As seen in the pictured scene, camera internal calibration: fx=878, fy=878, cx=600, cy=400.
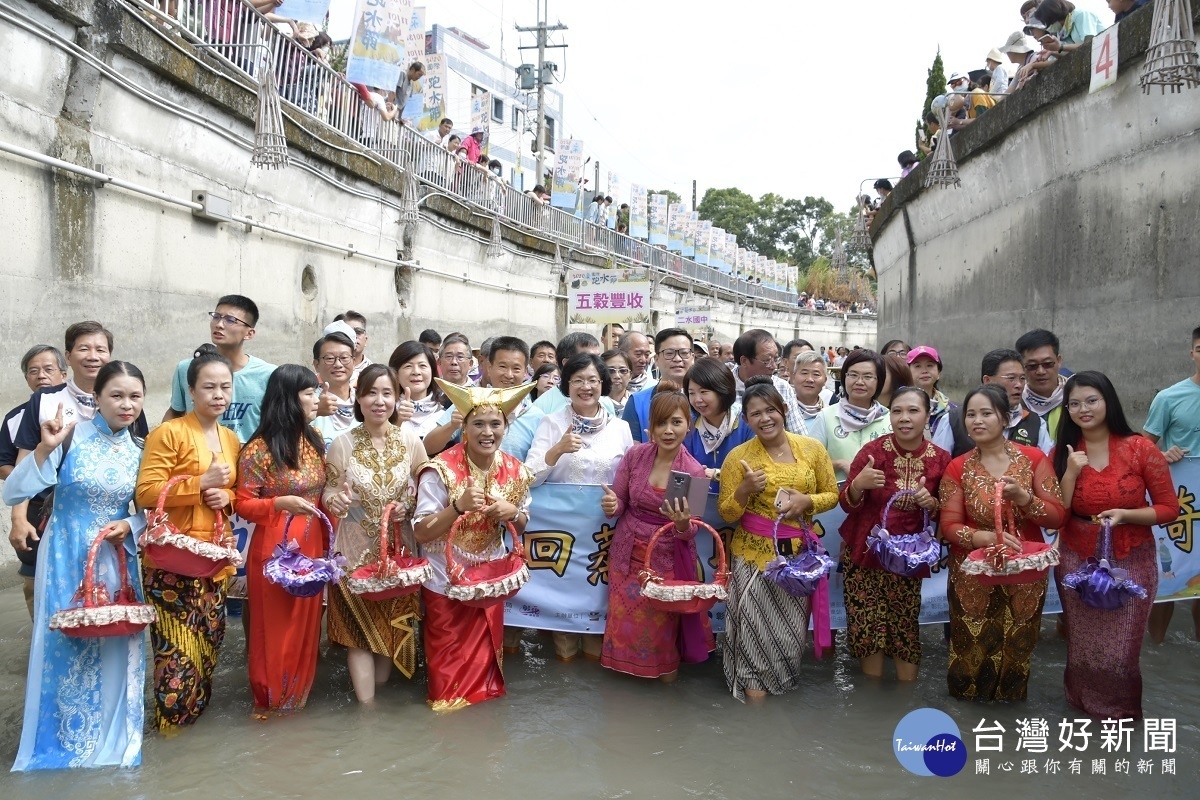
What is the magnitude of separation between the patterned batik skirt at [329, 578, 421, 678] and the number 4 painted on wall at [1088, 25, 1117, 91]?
6660 mm

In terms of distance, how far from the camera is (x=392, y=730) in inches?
156

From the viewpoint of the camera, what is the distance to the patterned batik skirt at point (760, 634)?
14.3 ft

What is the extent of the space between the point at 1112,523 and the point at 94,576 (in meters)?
4.23

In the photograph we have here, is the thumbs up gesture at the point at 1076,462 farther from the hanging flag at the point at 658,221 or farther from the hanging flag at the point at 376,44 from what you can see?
the hanging flag at the point at 658,221

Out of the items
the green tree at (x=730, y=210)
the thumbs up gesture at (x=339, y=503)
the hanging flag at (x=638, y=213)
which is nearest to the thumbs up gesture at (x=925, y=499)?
the thumbs up gesture at (x=339, y=503)

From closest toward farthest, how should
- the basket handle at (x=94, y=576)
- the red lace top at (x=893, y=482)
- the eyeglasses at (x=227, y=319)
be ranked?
the basket handle at (x=94, y=576)
the red lace top at (x=893, y=482)
the eyeglasses at (x=227, y=319)

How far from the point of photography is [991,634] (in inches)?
163

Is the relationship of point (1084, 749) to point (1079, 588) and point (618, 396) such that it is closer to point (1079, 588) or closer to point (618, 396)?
point (1079, 588)

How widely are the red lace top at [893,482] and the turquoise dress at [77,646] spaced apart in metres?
3.35

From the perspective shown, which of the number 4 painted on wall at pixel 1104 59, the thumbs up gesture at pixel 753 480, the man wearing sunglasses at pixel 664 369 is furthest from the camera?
the number 4 painted on wall at pixel 1104 59

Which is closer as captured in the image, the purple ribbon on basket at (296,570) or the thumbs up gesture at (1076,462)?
the purple ribbon on basket at (296,570)

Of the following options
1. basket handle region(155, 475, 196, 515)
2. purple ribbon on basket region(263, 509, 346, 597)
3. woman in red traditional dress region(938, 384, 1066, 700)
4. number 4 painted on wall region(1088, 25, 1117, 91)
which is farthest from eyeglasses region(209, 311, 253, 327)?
number 4 painted on wall region(1088, 25, 1117, 91)

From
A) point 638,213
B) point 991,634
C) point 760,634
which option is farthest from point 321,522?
point 638,213

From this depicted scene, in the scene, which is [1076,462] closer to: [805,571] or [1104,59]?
[805,571]
